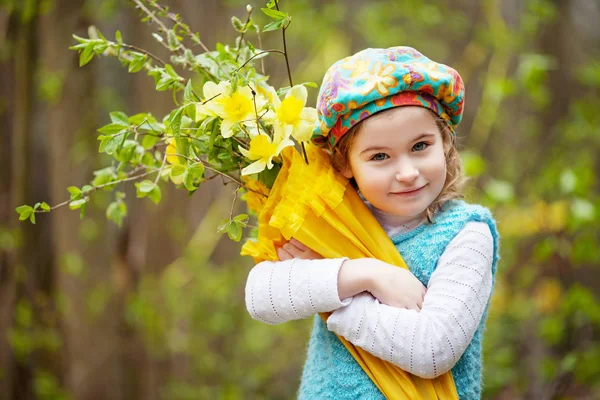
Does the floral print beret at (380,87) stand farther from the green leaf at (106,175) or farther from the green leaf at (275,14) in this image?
the green leaf at (106,175)

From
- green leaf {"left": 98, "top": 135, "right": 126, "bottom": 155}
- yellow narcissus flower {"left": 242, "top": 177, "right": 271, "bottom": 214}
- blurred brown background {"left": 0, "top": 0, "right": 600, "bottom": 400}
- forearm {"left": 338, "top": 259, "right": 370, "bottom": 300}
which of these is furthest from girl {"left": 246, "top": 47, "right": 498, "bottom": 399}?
blurred brown background {"left": 0, "top": 0, "right": 600, "bottom": 400}

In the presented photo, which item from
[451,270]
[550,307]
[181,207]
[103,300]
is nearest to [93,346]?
[103,300]

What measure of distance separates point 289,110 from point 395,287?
405 mm

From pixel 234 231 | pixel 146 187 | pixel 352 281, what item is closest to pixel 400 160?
pixel 352 281

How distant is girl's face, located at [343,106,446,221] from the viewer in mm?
1273

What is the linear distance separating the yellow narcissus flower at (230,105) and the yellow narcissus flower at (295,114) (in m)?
0.05

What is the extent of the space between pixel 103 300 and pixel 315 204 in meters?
2.86

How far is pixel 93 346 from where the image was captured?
3969mm

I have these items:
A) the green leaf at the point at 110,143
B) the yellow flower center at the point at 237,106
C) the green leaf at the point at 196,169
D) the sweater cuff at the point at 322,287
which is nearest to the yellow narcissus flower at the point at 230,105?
the yellow flower center at the point at 237,106

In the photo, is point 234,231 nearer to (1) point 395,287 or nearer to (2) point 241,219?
(2) point 241,219

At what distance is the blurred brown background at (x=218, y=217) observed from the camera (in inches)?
123

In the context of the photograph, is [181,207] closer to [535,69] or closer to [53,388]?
[53,388]

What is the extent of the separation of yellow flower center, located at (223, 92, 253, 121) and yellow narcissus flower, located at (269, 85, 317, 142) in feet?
0.17

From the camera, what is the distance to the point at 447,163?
1.42 m
